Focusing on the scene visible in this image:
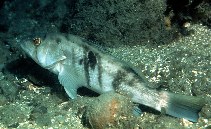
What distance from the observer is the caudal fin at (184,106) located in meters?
4.09

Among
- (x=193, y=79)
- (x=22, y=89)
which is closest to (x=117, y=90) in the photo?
(x=193, y=79)

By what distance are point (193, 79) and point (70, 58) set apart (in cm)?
204

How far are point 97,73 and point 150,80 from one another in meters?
0.94

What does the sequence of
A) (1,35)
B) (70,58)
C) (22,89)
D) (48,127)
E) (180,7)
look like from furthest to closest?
(1,35), (180,7), (22,89), (70,58), (48,127)

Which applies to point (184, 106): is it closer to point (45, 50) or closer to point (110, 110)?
point (110, 110)

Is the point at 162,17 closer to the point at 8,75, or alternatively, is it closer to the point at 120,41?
the point at 120,41

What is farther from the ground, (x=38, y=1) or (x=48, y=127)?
(x=38, y=1)

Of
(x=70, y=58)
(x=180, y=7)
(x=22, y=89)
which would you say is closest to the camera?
(x=70, y=58)

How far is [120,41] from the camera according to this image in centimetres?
599

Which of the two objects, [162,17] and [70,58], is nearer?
[70,58]

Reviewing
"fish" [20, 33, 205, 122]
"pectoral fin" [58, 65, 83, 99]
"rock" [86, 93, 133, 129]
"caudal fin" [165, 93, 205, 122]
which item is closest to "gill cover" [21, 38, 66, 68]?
"fish" [20, 33, 205, 122]

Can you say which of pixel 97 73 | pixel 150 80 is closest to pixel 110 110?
pixel 97 73

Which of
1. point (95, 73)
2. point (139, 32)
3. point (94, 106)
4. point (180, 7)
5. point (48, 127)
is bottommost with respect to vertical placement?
point (48, 127)

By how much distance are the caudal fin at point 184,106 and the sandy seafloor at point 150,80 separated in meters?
0.23
